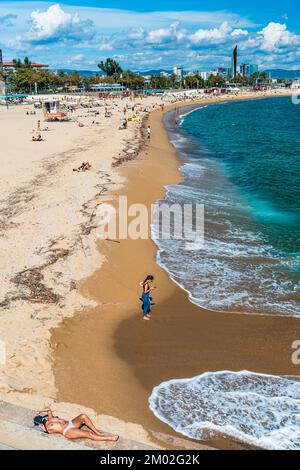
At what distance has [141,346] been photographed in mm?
10328

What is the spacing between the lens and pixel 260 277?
45.3 feet

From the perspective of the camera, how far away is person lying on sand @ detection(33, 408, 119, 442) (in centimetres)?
675

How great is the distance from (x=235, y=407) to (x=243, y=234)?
34.2 feet

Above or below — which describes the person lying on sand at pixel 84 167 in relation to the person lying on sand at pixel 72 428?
above

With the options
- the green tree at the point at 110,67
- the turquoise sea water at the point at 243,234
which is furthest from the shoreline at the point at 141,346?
the green tree at the point at 110,67

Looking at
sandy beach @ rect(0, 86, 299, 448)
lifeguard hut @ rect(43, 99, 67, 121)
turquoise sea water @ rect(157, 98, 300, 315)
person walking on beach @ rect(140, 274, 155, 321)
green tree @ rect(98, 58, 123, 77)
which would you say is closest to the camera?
sandy beach @ rect(0, 86, 299, 448)

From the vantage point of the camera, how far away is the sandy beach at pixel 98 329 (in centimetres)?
847

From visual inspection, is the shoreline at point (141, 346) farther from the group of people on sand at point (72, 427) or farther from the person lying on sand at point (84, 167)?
the person lying on sand at point (84, 167)

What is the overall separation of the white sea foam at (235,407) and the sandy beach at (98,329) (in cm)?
30

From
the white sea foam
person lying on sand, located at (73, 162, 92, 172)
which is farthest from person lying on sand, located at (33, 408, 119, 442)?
person lying on sand, located at (73, 162, 92, 172)

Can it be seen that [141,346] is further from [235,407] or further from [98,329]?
[235,407]

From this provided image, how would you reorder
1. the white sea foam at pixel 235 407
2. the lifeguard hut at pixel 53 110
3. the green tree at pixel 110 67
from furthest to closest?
the green tree at pixel 110 67
the lifeguard hut at pixel 53 110
the white sea foam at pixel 235 407

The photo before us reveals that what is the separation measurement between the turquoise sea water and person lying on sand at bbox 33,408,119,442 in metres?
5.91

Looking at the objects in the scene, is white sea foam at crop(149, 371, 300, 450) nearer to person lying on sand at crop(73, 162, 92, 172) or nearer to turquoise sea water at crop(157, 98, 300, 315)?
turquoise sea water at crop(157, 98, 300, 315)
